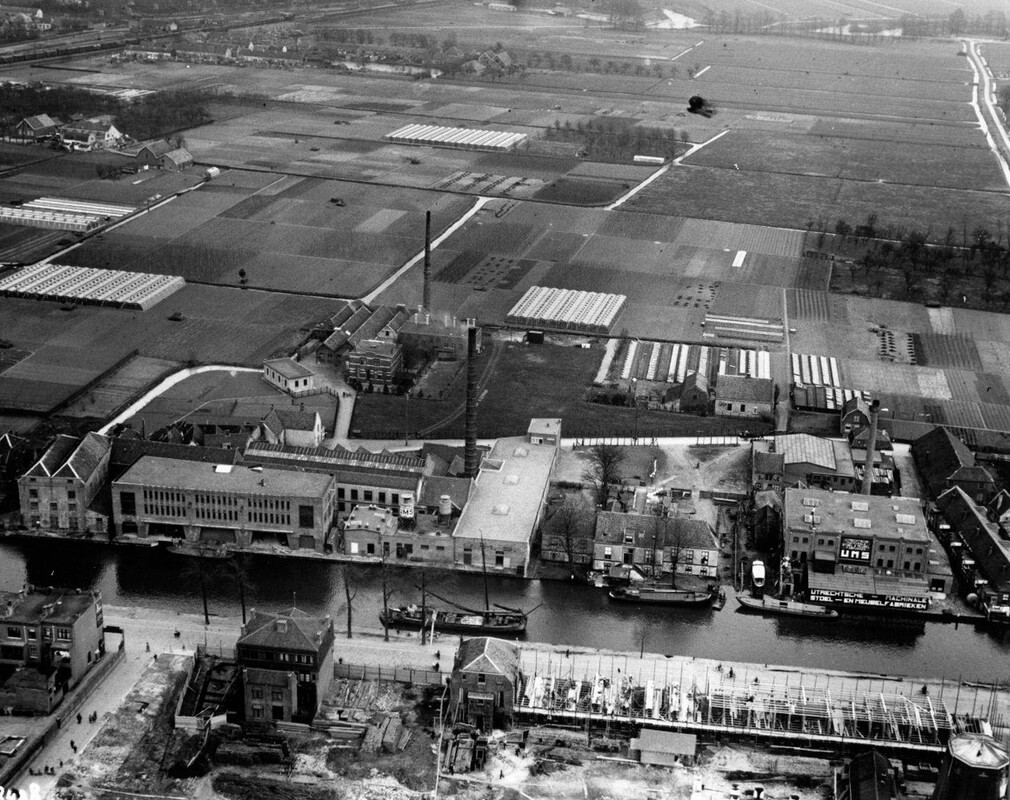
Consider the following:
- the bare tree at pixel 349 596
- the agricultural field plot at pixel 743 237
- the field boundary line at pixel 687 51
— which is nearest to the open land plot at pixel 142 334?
the bare tree at pixel 349 596

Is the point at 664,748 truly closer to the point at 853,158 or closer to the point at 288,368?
the point at 288,368

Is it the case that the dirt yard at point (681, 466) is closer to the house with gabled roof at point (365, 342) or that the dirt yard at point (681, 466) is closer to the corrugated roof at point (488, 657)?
the house with gabled roof at point (365, 342)

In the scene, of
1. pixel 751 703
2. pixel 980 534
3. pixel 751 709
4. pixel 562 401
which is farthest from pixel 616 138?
pixel 751 709

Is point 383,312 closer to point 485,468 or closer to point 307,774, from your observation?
point 485,468

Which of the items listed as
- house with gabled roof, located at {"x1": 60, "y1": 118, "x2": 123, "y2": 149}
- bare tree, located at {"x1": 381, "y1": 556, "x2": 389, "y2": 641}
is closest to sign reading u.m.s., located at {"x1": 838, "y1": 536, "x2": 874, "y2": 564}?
bare tree, located at {"x1": 381, "y1": 556, "x2": 389, "y2": 641}

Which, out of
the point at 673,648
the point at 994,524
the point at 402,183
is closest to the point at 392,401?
Answer: the point at 673,648
